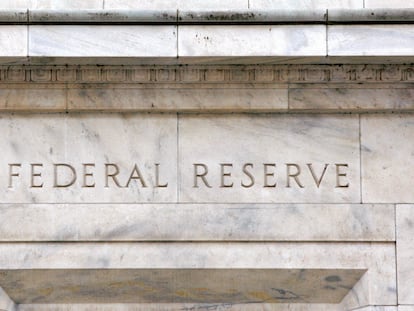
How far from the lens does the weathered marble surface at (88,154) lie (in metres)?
14.2

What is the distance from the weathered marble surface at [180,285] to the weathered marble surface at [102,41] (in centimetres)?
219

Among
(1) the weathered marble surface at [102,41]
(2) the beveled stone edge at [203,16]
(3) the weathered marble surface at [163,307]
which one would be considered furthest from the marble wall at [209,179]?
(2) the beveled stone edge at [203,16]

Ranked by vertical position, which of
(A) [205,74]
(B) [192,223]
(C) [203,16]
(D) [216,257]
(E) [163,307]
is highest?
(C) [203,16]

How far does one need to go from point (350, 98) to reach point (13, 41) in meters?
3.39

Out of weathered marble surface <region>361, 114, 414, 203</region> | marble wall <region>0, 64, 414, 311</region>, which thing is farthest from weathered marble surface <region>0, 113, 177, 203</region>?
weathered marble surface <region>361, 114, 414, 203</region>

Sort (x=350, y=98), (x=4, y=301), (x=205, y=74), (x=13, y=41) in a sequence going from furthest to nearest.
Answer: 1. (x=4, y=301)
2. (x=350, y=98)
3. (x=205, y=74)
4. (x=13, y=41)

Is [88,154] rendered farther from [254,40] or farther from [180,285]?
[254,40]

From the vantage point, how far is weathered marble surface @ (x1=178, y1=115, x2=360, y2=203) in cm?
1420

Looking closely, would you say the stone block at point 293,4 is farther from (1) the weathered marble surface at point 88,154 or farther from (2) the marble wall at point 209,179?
(1) the weathered marble surface at point 88,154

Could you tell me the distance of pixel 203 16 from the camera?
13.7m

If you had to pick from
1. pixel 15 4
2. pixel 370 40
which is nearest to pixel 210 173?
pixel 370 40

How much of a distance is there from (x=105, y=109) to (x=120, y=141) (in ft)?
1.16

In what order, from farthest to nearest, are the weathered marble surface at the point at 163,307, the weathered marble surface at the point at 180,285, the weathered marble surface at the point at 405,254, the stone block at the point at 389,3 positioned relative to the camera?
the weathered marble surface at the point at 163,307 → the stone block at the point at 389,3 → the weathered marble surface at the point at 180,285 → the weathered marble surface at the point at 405,254

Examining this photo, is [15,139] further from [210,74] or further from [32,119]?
[210,74]
